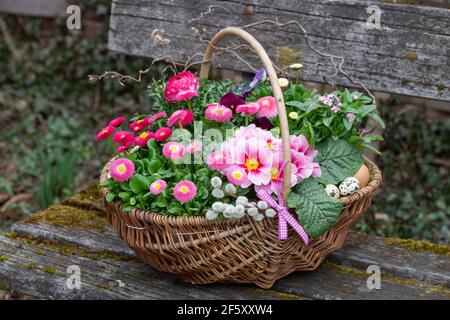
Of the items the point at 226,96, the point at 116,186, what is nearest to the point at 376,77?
the point at 226,96

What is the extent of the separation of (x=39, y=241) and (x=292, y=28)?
1091mm

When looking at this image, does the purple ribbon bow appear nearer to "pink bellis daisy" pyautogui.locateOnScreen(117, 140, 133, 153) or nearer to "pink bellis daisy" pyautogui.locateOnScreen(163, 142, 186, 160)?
"pink bellis daisy" pyautogui.locateOnScreen(163, 142, 186, 160)

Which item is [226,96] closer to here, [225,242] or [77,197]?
[225,242]

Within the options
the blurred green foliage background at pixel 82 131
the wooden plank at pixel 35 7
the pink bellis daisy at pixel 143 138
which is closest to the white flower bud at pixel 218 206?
the pink bellis daisy at pixel 143 138

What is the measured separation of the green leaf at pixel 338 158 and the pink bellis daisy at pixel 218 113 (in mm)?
263

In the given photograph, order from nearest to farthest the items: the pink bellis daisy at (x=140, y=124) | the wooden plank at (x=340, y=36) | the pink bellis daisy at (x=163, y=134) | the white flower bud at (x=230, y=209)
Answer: the white flower bud at (x=230, y=209) < the pink bellis daisy at (x=163, y=134) < the pink bellis daisy at (x=140, y=124) < the wooden plank at (x=340, y=36)

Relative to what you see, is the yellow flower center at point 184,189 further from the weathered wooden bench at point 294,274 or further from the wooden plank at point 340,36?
A: the wooden plank at point 340,36

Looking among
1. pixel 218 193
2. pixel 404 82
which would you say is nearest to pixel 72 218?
pixel 218 193

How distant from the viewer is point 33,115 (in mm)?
4109

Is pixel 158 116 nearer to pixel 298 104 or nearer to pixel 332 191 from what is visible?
pixel 298 104

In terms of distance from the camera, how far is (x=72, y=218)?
2223 mm

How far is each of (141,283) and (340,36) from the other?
106 cm

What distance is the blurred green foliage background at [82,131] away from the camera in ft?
10.5

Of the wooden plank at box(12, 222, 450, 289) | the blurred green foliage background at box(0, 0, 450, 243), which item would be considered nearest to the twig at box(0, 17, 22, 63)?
the blurred green foliage background at box(0, 0, 450, 243)
